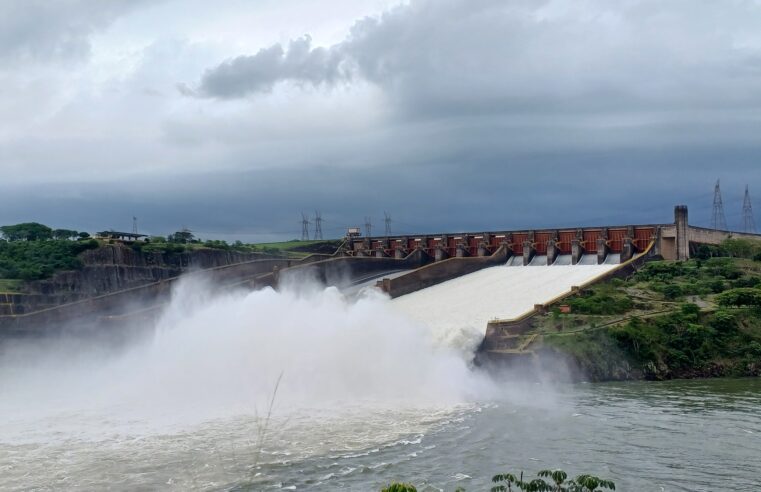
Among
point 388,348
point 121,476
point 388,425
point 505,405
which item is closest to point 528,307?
point 388,348

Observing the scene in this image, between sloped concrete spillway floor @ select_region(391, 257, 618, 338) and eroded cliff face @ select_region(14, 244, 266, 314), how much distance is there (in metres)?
24.5

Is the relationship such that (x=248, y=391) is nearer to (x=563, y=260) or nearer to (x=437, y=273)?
(x=437, y=273)

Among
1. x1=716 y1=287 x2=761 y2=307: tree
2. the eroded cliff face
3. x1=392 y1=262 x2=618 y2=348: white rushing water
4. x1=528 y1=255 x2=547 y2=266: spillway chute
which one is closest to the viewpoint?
x1=392 y1=262 x2=618 y2=348: white rushing water

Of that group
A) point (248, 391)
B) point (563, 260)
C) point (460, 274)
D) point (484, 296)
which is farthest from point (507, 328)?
point (563, 260)

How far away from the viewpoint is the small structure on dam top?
66.0 meters

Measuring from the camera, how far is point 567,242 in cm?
7094

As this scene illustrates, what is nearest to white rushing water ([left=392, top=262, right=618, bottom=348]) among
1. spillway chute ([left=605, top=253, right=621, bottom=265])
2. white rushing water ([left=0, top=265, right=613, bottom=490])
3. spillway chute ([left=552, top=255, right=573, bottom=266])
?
white rushing water ([left=0, top=265, right=613, bottom=490])

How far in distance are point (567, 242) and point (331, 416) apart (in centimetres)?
4234

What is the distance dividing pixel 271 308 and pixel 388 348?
757cm

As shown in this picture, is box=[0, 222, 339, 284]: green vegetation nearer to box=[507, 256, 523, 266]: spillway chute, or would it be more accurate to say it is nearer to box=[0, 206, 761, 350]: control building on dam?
box=[0, 206, 761, 350]: control building on dam

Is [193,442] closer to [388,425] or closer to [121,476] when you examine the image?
[121,476]

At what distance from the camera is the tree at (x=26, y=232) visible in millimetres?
85125

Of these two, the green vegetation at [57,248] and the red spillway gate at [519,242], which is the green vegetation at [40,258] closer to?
the green vegetation at [57,248]

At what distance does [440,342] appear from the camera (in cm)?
4575
